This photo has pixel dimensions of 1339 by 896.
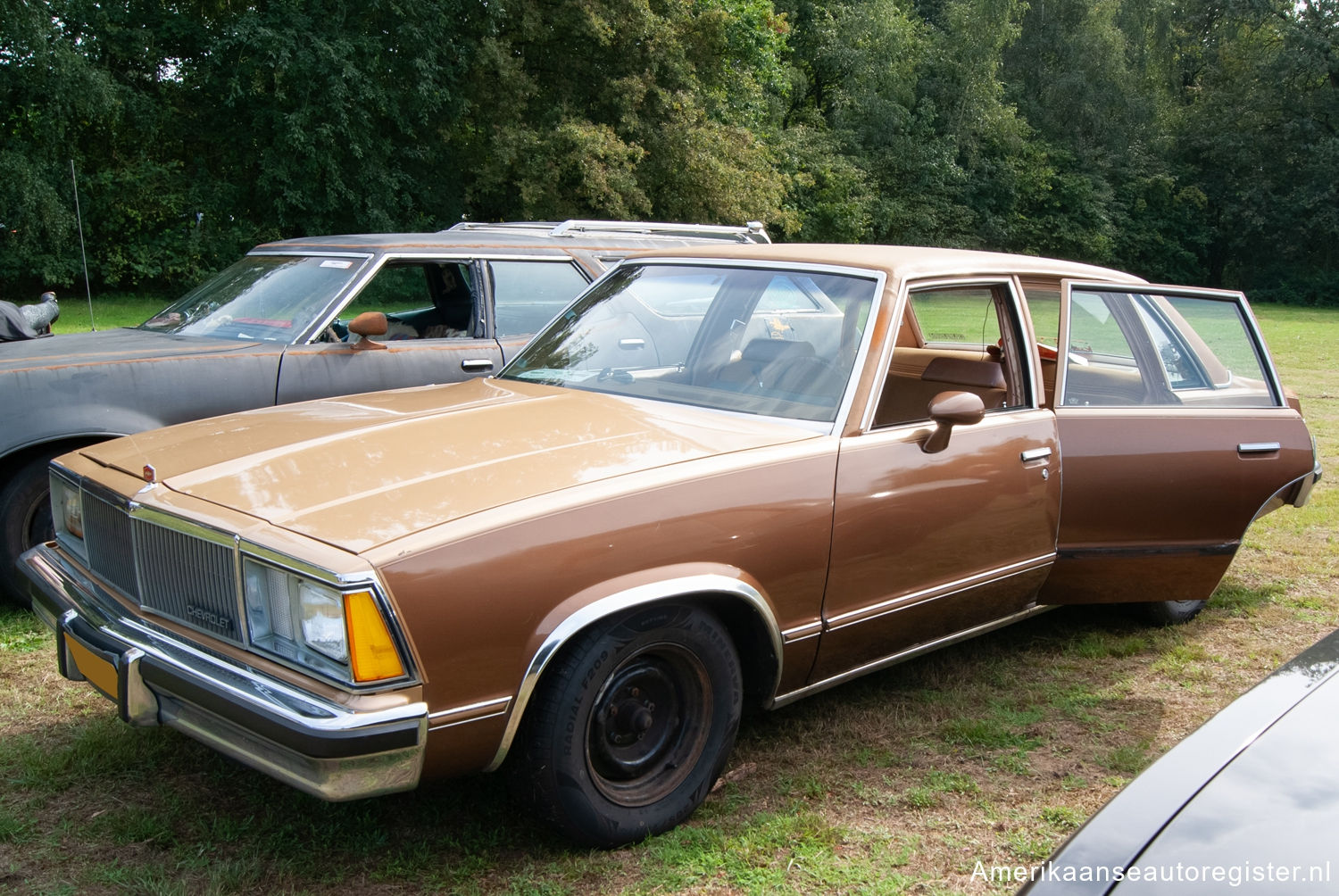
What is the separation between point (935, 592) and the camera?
344 centimetres

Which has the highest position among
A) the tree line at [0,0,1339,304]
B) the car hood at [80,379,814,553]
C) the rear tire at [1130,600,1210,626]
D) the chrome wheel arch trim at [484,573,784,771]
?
the tree line at [0,0,1339,304]

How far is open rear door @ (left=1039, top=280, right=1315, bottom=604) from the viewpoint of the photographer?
393cm

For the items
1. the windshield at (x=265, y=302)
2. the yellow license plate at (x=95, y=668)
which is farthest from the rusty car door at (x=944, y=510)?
the windshield at (x=265, y=302)

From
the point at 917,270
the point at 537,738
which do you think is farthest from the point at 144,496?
the point at 917,270

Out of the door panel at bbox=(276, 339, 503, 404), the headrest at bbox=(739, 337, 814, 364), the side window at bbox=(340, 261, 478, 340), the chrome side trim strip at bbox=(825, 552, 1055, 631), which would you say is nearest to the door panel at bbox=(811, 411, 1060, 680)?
the chrome side trim strip at bbox=(825, 552, 1055, 631)

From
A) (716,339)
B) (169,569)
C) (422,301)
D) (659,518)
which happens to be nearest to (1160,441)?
(716,339)

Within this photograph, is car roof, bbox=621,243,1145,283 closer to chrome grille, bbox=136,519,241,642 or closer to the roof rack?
chrome grille, bbox=136,519,241,642

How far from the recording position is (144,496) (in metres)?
2.78

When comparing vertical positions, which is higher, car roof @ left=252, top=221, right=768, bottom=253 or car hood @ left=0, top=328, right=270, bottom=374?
car roof @ left=252, top=221, right=768, bottom=253

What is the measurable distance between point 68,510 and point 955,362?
3.20 metres

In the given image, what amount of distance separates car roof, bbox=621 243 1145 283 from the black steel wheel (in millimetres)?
2728

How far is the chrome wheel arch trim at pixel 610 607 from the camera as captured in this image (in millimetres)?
2482

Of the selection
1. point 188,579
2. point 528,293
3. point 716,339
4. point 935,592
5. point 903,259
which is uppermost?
point 903,259

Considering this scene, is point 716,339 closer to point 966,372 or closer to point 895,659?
point 966,372
